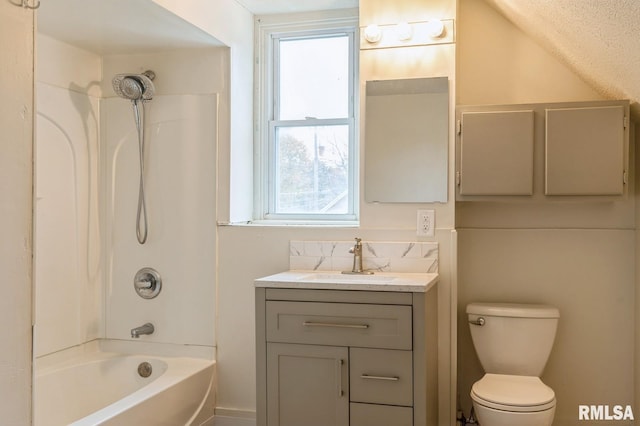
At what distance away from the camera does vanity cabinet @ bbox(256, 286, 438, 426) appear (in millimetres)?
2387

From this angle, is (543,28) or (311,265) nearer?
(543,28)

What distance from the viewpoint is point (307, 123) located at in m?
3.40

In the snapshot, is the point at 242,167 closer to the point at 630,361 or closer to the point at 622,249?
the point at 622,249

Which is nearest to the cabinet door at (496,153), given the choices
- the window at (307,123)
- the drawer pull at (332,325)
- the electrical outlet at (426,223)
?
the electrical outlet at (426,223)

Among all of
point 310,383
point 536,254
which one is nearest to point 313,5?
point 536,254

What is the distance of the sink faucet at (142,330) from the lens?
10.4 feet

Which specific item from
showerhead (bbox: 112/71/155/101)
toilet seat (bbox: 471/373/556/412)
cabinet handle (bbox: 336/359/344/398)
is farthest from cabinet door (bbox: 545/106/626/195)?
showerhead (bbox: 112/71/155/101)

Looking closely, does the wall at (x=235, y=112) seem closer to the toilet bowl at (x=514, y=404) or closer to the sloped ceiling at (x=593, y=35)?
the sloped ceiling at (x=593, y=35)

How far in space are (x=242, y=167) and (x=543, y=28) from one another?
162cm

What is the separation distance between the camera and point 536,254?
3.03m

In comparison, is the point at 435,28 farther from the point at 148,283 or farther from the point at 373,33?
the point at 148,283

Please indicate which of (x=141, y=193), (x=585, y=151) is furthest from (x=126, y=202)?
(x=585, y=151)

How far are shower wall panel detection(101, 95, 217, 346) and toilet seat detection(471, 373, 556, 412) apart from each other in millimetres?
1389

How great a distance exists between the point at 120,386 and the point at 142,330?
296mm
